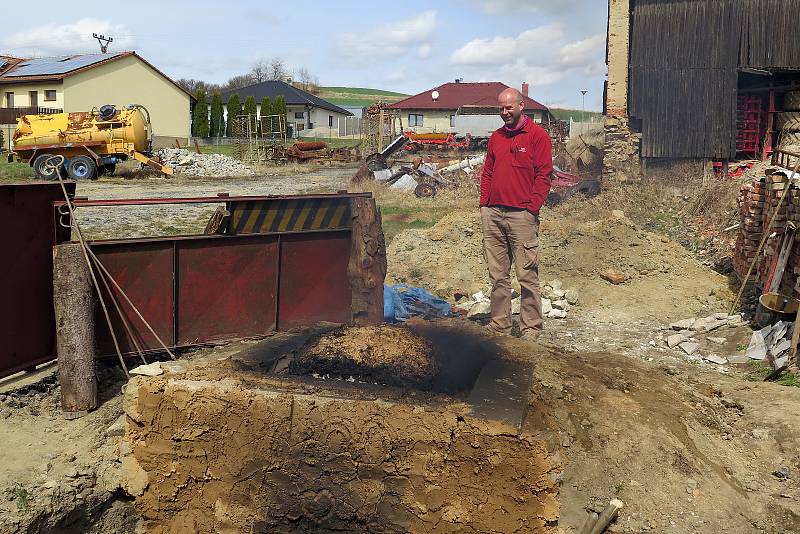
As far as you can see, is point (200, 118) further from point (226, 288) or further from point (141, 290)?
point (141, 290)

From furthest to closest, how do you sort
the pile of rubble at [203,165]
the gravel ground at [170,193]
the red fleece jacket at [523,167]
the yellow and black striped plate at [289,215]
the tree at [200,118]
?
the tree at [200,118] → the pile of rubble at [203,165] → the gravel ground at [170,193] → the red fleece jacket at [523,167] → the yellow and black striped plate at [289,215]

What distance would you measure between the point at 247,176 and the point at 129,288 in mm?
22026

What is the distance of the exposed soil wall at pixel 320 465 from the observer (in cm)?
401

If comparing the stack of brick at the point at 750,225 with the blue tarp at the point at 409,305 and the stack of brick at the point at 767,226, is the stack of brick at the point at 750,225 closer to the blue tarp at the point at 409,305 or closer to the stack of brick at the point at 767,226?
the stack of brick at the point at 767,226

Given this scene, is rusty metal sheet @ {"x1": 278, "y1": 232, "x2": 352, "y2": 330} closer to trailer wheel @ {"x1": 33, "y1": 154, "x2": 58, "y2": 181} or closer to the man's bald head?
the man's bald head

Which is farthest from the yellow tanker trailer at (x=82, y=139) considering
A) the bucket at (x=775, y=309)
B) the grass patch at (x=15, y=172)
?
the bucket at (x=775, y=309)

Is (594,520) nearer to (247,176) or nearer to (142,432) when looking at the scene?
(142,432)

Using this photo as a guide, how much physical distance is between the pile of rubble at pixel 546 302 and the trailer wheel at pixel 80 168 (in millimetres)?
17053

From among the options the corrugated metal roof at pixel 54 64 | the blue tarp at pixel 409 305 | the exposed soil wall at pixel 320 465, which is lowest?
the exposed soil wall at pixel 320 465

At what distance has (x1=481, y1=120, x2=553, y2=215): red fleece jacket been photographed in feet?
21.1

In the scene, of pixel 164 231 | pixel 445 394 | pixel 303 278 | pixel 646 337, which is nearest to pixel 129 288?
pixel 303 278

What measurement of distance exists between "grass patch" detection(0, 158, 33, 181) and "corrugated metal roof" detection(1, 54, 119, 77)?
42.1 feet

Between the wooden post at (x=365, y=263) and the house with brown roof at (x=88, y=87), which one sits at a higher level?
the house with brown roof at (x=88, y=87)

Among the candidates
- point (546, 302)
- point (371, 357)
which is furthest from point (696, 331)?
point (371, 357)
